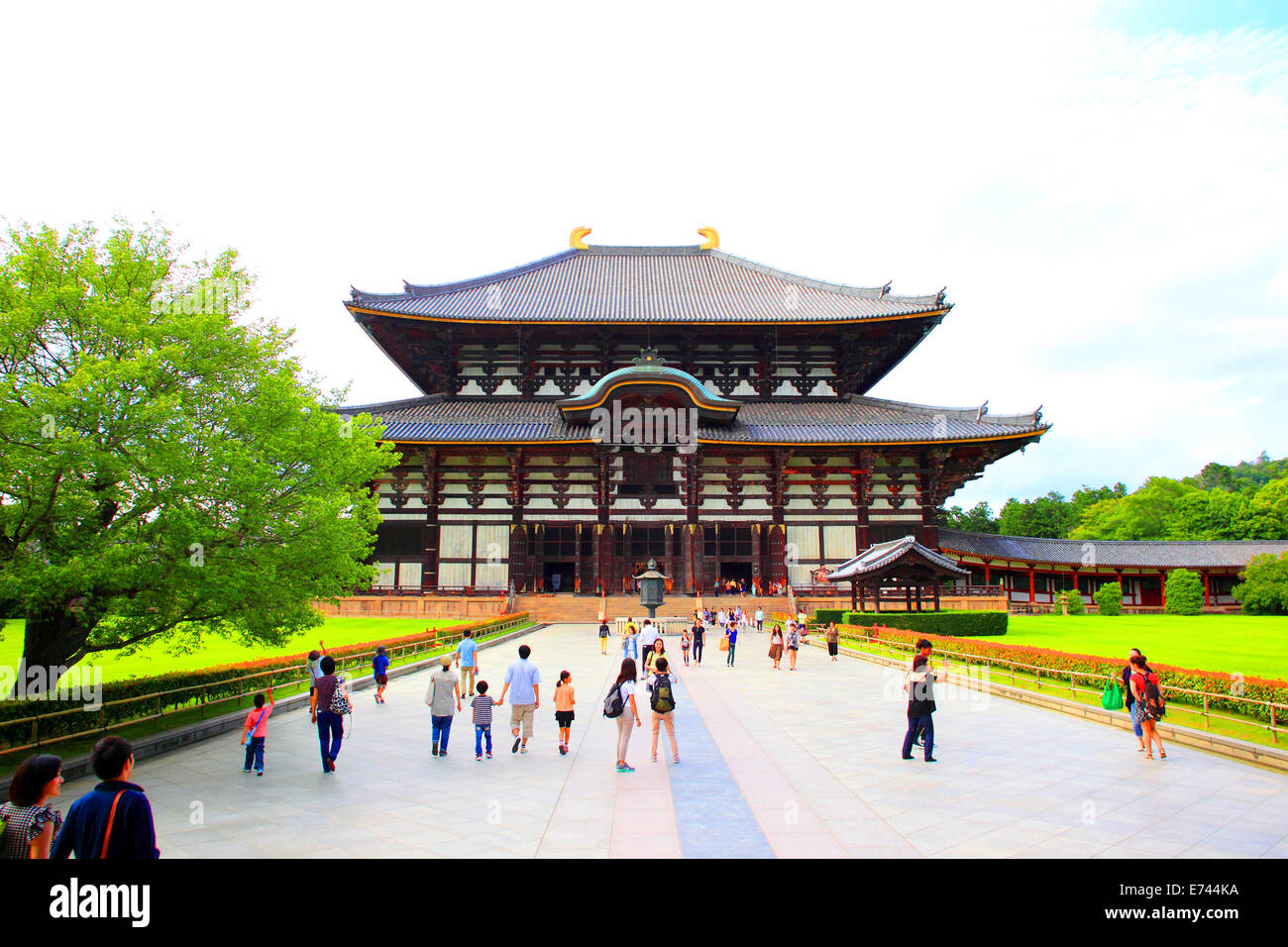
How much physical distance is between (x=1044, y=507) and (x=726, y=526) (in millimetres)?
61102

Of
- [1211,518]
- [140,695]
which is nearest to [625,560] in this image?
[140,695]

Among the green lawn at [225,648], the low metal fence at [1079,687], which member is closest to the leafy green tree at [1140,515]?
the low metal fence at [1079,687]

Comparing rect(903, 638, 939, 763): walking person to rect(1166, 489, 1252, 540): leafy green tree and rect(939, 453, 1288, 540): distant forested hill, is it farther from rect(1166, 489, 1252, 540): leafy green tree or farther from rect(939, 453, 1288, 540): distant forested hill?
rect(1166, 489, 1252, 540): leafy green tree

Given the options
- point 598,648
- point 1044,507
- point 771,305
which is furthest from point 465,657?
point 1044,507

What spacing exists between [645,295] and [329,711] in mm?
38208

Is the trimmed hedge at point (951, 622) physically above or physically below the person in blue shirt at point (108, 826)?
below

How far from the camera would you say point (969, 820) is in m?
7.34

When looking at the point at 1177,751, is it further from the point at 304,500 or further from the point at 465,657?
the point at 304,500

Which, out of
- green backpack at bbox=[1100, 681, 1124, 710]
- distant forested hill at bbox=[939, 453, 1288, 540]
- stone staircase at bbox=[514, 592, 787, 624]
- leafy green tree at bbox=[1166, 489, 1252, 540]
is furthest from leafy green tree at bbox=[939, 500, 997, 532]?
green backpack at bbox=[1100, 681, 1124, 710]

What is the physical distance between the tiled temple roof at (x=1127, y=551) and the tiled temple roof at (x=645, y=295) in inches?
622

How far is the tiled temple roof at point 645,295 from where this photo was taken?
1566 inches

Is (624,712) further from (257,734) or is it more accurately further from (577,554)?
(577,554)

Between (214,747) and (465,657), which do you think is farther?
(465,657)

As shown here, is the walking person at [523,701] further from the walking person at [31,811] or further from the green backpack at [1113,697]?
the green backpack at [1113,697]
